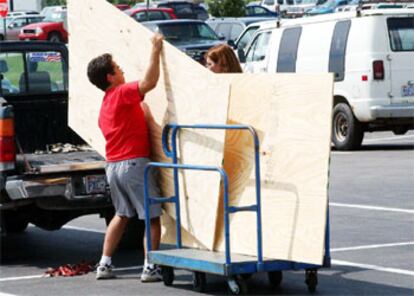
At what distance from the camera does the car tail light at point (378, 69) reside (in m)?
20.5

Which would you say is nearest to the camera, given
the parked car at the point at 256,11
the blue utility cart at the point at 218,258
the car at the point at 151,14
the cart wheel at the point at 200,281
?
the blue utility cart at the point at 218,258

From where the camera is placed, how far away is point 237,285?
9414mm

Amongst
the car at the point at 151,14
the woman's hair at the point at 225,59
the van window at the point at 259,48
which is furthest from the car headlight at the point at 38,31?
the woman's hair at the point at 225,59

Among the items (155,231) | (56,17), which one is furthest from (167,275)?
(56,17)

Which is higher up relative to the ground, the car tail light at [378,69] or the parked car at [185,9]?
the car tail light at [378,69]

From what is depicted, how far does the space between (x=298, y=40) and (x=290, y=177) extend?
13283 mm

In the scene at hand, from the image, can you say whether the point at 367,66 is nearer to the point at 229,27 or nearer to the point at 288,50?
the point at 288,50

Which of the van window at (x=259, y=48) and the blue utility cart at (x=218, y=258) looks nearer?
the blue utility cart at (x=218, y=258)

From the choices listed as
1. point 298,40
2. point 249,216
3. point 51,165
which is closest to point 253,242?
point 249,216

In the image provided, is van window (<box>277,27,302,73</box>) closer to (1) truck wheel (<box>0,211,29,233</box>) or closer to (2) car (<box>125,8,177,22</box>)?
(1) truck wheel (<box>0,211,29,233</box>)

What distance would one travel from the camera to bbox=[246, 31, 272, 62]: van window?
2370cm

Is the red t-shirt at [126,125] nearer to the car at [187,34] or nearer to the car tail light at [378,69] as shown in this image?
the car tail light at [378,69]

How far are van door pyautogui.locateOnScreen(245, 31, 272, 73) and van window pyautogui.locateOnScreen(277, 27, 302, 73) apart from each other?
70 cm

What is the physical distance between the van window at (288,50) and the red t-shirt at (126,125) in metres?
12.2
